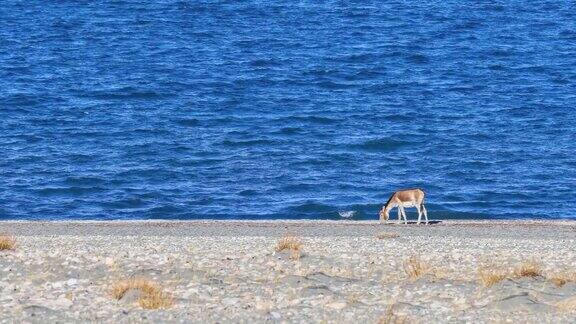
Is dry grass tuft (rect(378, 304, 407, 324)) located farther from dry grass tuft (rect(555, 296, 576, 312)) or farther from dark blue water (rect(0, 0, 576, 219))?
dark blue water (rect(0, 0, 576, 219))

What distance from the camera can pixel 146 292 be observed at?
77.5ft

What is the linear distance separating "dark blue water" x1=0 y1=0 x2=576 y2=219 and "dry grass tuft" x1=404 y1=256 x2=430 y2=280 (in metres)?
16.8

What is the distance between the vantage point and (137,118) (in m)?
60.4

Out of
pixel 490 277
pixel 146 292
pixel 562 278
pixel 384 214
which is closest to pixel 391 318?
pixel 490 277

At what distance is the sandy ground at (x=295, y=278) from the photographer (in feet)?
74.8

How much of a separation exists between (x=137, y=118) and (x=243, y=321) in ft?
127

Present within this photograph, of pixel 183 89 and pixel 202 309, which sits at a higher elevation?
pixel 202 309

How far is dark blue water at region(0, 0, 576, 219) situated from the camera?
47.4 meters

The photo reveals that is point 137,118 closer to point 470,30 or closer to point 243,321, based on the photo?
point 470,30

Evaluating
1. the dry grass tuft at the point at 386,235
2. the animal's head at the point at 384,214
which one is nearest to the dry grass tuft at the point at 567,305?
the dry grass tuft at the point at 386,235

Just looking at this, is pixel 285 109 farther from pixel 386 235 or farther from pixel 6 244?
pixel 6 244

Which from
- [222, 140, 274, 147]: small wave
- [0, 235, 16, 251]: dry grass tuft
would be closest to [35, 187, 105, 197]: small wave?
[222, 140, 274, 147]: small wave

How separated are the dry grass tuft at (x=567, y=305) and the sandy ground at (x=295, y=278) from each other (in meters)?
0.03

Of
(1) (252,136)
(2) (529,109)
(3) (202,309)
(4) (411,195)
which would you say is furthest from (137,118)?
(3) (202,309)
